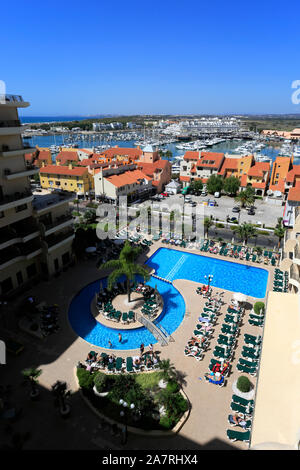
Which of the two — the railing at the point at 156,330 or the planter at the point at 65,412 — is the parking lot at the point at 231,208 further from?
the planter at the point at 65,412

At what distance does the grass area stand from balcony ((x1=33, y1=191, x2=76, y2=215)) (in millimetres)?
17233

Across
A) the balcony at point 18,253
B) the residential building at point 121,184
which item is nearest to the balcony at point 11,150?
the balcony at point 18,253

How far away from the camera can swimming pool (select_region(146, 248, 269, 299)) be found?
2955 cm

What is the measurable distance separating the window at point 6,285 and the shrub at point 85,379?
1253cm

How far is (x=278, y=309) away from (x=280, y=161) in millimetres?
52346

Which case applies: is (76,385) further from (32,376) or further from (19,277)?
(19,277)

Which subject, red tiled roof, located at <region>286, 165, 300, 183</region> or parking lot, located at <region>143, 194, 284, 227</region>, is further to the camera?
red tiled roof, located at <region>286, 165, 300, 183</region>

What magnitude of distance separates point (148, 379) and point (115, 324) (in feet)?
19.4

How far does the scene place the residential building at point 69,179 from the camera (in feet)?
189

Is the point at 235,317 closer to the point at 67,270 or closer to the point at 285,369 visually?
the point at 285,369

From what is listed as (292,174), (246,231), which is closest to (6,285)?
(246,231)

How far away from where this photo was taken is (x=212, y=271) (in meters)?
32.2

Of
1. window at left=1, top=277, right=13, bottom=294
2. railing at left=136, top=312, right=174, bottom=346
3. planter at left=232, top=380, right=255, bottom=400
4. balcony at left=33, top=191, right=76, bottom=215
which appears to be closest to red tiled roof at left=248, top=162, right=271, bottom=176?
balcony at left=33, top=191, right=76, bottom=215

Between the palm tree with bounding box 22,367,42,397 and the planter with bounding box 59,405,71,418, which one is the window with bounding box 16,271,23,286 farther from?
the planter with bounding box 59,405,71,418
